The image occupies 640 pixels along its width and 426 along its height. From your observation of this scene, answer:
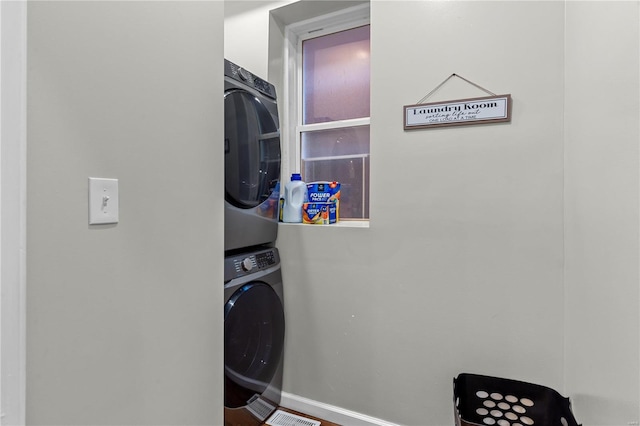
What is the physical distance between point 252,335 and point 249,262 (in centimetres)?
36

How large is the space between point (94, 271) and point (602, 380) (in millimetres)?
1412

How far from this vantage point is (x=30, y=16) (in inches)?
29.2

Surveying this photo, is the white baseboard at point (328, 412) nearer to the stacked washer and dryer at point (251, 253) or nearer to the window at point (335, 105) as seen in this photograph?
the stacked washer and dryer at point (251, 253)

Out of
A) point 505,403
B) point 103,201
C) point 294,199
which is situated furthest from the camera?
point 294,199

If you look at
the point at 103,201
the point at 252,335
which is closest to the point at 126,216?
the point at 103,201

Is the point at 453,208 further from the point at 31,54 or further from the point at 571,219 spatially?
the point at 31,54

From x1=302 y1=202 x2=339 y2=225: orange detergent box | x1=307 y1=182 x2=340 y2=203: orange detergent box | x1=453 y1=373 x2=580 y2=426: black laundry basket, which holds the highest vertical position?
x1=307 y1=182 x2=340 y2=203: orange detergent box

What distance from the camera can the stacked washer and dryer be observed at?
61.0 inches

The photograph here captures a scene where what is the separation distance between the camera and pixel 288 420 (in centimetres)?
186

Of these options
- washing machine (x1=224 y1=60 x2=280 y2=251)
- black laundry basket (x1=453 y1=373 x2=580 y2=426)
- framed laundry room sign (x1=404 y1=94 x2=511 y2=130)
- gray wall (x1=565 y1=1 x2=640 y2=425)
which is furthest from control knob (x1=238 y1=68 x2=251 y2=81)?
black laundry basket (x1=453 y1=373 x2=580 y2=426)

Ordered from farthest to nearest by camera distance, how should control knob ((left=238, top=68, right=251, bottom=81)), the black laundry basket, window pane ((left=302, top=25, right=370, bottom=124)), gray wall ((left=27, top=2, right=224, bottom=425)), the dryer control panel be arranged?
window pane ((left=302, top=25, right=370, bottom=124)), control knob ((left=238, top=68, right=251, bottom=81)), the dryer control panel, the black laundry basket, gray wall ((left=27, top=2, right=224, bottom=425))

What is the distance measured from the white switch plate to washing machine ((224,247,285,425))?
671 millimetres

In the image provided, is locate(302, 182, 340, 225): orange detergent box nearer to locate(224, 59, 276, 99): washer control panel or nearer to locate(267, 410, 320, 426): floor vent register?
locate(224, 59, 276, 99): washer control panel

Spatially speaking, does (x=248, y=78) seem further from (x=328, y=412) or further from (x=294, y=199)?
(x=328, y=412)
